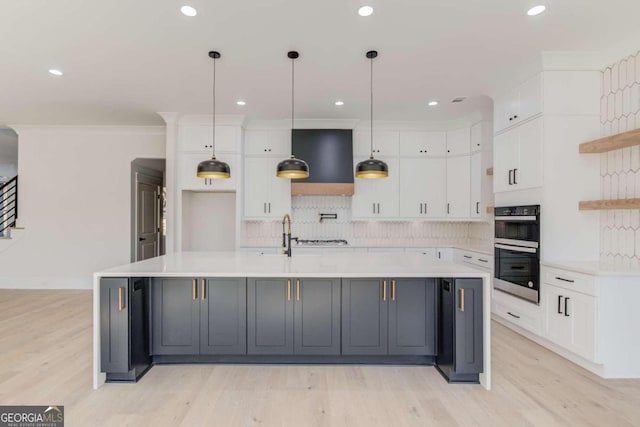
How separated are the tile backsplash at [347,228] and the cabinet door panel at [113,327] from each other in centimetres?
314

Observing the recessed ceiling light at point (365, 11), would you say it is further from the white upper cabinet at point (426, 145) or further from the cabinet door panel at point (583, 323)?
the white upper cabinet at point (426, 145)

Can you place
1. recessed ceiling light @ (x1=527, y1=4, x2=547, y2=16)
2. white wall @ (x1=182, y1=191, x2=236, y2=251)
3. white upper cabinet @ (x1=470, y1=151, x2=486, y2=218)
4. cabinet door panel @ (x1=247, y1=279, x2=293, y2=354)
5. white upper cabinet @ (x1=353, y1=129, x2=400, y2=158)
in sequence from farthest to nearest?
1. white wall @ (x1=182, y1=191, x2=236, y2=251)
2. white upper cabinet @ (x1=353, y1=129, x2=400, y2=158)
3. white upper cabinet @ (x1=470, y1=151, x2=486, y2=218)
4. cabinet door panel @ (x1=247, y1=279, x2=293, y2=354)
5. recessed ceiling light @ (x1=527, y1=4, x2=547, y2=16)

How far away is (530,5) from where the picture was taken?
8.02 feet

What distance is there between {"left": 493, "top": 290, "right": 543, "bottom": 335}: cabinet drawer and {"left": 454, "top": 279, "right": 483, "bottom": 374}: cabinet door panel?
3.98ft

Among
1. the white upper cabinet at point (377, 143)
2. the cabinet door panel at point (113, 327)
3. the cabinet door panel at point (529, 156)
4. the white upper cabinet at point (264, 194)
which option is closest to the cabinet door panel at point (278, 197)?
the white upper cabinet at point (264, 194)

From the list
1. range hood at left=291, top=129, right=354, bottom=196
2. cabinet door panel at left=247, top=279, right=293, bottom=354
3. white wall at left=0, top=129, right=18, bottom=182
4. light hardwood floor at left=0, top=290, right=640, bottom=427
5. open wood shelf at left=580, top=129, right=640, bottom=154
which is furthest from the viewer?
white wall at left=0, top=129, right=18, bottom=182

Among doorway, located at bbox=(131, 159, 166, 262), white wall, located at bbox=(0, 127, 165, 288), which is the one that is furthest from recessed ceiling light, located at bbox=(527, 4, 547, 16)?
doorway, located at bbox=(131, 159, 166, 262)

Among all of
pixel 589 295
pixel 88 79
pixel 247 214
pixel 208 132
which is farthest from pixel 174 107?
pixel 589 295

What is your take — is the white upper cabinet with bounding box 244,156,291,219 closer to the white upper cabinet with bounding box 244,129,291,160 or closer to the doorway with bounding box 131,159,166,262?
the white upper cabinet with bounding box 244,129,291,160

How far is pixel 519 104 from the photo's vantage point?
3.65m

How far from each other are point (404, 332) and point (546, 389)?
3.68 feet

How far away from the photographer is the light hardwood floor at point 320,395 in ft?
6.97

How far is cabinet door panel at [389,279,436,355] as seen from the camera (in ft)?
9.16

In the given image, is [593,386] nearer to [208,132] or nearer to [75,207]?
[208,132]
